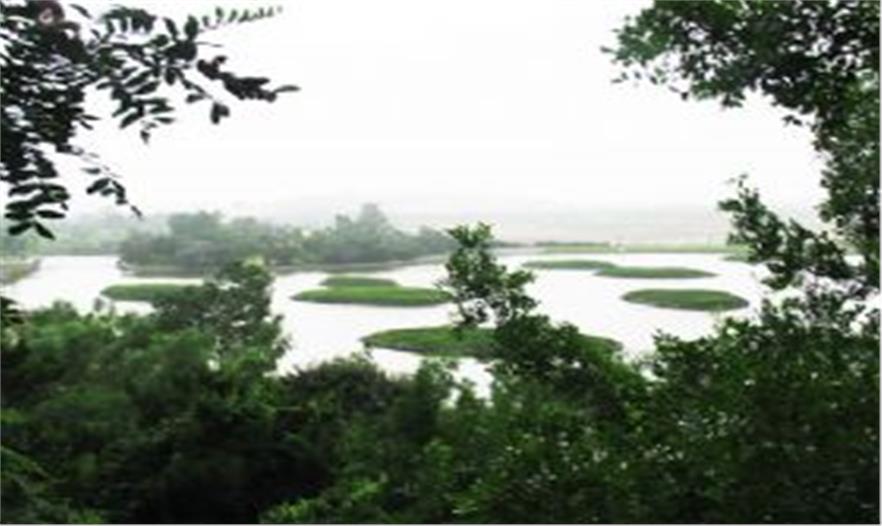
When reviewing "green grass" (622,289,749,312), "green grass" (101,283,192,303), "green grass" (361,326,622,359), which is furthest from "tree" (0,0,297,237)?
"green grass" (101,283,192,303)

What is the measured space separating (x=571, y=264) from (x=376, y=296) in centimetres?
1811

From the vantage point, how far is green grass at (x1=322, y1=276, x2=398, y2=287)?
4400 cm

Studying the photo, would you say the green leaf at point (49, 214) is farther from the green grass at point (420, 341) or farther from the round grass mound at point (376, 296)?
the round grass mound at point (376, 296)

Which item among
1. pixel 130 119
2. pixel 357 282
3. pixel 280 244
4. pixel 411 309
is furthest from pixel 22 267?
pixel 130 119

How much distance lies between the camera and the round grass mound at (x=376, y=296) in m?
39.0

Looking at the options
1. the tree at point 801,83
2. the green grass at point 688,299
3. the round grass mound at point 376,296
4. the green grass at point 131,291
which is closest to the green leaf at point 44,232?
the tree at point 801,83

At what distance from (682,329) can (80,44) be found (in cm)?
2653

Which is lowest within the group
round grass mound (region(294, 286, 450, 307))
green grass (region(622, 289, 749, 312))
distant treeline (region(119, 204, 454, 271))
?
round grass mound (region(294, 286, 450, 307))

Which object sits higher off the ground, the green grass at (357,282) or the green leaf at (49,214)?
the green leaf at (49,214)

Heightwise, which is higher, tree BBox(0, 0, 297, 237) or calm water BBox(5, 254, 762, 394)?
tree BBox(0, 0, 297, 237)

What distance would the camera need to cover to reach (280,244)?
2051 inches

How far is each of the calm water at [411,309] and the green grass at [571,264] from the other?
1.44 metres

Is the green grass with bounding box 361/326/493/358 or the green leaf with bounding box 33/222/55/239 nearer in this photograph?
the green leaf with bounding box 33/222/55/239

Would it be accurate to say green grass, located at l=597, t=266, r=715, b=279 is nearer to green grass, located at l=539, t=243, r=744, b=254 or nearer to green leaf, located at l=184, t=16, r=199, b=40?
green grass, located at l=539, t=243, r=744, b=254
